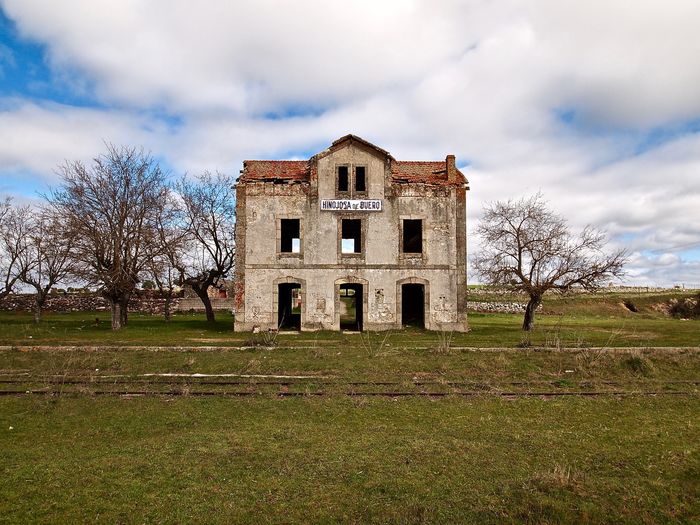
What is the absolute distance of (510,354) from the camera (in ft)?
55.4

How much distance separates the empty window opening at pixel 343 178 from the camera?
25125mm

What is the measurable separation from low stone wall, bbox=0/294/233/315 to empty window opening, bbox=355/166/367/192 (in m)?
23.8

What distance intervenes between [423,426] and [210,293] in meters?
43.4

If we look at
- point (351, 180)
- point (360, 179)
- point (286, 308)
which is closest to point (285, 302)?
point (286, 308)

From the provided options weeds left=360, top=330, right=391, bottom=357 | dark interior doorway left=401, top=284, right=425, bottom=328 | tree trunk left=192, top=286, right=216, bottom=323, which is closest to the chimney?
dark interior doorway left=401, top=284, right=425, bottom=328

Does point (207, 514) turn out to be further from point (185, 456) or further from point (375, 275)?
point (375, 275)

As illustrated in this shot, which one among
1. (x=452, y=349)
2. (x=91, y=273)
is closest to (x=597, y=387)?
(x=452, y=349)

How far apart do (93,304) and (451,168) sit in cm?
3548

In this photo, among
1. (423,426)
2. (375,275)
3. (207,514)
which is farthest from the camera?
(375,275)

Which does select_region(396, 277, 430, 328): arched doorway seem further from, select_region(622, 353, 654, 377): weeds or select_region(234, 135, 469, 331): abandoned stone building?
select_region(622, 353, 654, 377): weeds

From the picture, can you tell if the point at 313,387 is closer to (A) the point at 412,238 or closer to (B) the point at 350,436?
(B) the point at 350,436

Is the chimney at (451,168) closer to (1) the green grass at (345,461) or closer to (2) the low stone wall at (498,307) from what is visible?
(1) the green grass at (345,461)

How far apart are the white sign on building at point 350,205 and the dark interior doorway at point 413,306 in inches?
177

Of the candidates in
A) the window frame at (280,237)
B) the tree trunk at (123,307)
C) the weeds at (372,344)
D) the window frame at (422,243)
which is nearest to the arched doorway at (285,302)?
the window frame at (280,237)
